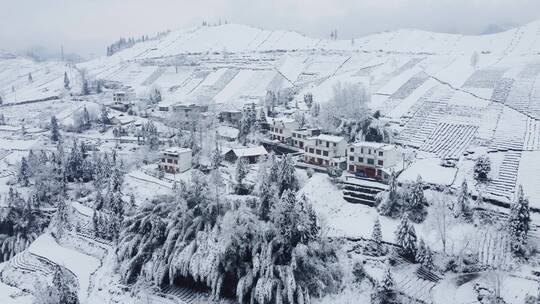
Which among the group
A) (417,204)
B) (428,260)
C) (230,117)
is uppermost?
(230,117)

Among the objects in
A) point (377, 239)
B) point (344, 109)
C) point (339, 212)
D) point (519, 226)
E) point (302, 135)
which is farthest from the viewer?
point (344, 109)

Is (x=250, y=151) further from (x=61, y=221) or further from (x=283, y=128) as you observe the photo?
(x=61, y=221)

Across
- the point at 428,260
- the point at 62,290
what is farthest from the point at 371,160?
the point at 62,290

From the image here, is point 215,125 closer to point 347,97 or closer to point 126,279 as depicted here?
point 347,97

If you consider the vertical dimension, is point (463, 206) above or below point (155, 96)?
below

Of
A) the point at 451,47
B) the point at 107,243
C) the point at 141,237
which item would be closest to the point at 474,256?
the point at 141,237
